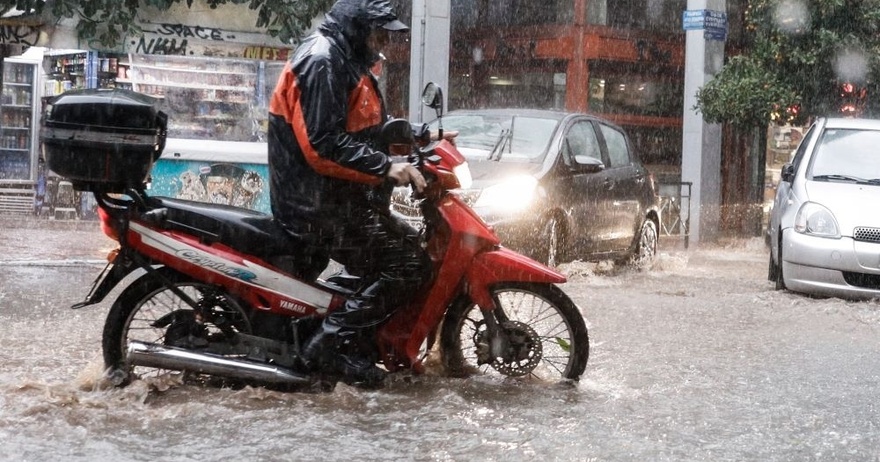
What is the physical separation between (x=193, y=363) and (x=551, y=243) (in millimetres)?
6202

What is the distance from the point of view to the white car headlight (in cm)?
1119

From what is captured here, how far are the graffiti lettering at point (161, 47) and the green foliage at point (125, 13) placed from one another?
10.0 inches

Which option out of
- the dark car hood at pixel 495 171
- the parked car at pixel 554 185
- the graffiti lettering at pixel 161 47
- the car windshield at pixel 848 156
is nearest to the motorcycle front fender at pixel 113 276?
the parked car at pixel 554 185

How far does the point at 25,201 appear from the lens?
19.2m

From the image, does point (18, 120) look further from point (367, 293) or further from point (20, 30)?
point (367, 293)

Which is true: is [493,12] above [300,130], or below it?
above

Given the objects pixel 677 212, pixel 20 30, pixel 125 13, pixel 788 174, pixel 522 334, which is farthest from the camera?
pixel 677 212

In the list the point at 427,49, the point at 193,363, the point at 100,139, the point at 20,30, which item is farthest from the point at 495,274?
the point at 427,49

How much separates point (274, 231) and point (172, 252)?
0.44 meters

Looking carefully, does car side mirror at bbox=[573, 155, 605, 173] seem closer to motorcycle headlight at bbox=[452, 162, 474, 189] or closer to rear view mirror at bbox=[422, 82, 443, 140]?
motorcycle headlight at bbox=[452, 162, 474, 189]

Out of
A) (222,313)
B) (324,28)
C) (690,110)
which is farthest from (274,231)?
(690,110)

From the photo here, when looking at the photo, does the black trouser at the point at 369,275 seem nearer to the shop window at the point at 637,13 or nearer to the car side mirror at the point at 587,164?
the car side mirror at the point at 587,164

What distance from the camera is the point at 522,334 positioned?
6273mm

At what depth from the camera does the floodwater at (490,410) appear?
5074 millimetres
